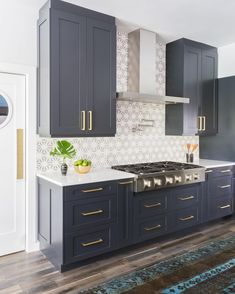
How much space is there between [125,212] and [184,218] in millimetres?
1009

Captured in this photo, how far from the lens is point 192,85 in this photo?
4.11 metres

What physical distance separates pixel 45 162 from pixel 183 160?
7.82 ft

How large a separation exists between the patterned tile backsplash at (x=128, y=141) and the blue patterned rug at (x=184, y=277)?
4.80 feet

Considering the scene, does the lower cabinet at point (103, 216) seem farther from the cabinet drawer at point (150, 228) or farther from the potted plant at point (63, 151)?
the potted plant at point (63, 151)

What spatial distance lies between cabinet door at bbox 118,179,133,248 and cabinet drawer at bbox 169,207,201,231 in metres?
0.66

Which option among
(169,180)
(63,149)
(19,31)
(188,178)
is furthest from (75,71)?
(188,178)

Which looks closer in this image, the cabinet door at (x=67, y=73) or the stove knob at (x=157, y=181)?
the cabinet door at (x=67, y=73)

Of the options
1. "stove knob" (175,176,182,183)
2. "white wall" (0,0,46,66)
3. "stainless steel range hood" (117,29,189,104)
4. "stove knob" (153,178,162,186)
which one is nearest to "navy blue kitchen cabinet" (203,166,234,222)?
"stove knob" (175,176,182,183)

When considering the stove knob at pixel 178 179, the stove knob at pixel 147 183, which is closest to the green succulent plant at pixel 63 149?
the stove knob at pixel 147 183

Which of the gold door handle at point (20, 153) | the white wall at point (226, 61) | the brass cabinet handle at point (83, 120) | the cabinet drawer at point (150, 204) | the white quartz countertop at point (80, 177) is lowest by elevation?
the cabinet drawer at point (150, 204)

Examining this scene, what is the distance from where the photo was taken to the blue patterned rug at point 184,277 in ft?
7.77

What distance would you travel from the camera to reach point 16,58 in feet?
9.68

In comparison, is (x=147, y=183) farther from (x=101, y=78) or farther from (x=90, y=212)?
(x=101, y=78)

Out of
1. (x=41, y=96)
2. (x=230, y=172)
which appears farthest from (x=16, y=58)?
(x=230, y=172)
